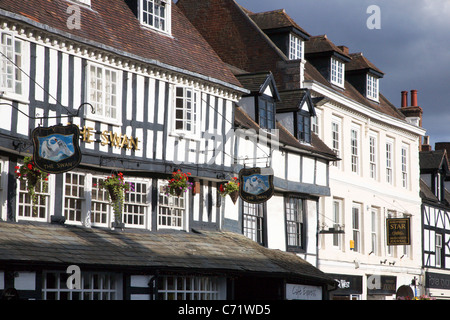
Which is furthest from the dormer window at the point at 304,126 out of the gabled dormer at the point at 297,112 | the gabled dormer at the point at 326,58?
the gabled dormer at the point at 326,58

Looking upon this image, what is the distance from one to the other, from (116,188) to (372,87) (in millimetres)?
17559

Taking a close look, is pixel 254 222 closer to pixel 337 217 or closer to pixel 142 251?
pixel 337 217

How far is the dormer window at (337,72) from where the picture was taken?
3119 cm

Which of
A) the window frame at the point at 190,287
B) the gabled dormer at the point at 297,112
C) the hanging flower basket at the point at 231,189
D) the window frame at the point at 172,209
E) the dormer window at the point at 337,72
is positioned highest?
the dormer window at the point at 337,72

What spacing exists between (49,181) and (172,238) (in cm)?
A: 380

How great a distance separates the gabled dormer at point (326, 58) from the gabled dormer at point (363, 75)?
2168 mm

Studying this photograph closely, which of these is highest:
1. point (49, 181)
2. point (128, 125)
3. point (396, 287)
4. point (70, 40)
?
point (70, 40)

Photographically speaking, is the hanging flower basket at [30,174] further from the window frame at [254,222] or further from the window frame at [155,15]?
the window frame at [254,222]

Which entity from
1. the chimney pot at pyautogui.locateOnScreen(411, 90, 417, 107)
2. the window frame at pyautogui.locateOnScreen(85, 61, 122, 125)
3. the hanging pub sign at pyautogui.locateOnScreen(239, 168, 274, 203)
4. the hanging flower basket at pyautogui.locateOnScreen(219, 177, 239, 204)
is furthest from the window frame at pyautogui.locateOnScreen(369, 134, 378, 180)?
the window frame at pyautogui.locateOnScreen(85, 61, 122, 125)

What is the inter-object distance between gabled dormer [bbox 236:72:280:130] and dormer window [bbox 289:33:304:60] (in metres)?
4.27

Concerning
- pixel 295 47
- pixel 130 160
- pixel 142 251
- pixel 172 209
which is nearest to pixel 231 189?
pixel 172 209

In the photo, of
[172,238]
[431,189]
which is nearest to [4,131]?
[172,238]
